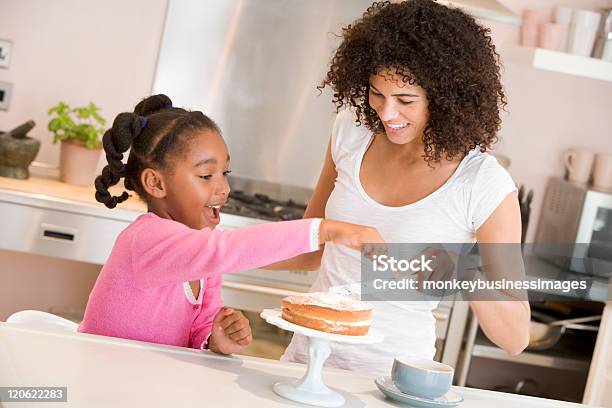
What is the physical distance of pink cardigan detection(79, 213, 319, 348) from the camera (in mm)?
1410

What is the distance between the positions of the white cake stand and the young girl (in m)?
0.15

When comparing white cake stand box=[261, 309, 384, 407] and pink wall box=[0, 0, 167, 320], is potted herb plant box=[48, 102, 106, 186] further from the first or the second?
white cake stand box=[261, 309, 384, 407]

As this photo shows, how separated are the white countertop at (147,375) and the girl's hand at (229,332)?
0.08 ft

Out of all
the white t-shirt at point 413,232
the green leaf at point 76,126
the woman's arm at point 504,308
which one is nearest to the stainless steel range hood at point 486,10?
the white t-shirt at point 413,232

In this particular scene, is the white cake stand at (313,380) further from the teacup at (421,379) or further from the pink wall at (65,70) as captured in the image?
the pink wall at (65,70)

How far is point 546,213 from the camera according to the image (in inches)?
147

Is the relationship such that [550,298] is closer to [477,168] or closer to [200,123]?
[477,168]

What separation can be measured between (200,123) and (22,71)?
203 centimetres

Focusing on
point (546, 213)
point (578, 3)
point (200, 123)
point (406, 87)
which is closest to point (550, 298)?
point (546, 213)

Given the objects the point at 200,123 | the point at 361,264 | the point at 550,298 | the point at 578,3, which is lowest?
the point at 550,298

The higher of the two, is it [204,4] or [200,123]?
[204,4]

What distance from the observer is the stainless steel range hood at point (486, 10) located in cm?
275

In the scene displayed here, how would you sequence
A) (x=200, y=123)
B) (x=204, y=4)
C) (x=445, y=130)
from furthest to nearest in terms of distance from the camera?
(x=204, y=4), (x=445, y=130), (x=200, y=123)

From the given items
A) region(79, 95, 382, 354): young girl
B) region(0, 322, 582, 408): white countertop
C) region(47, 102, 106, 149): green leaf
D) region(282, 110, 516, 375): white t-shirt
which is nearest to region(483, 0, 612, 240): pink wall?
region(47, 102, 106, 149): green leaf
